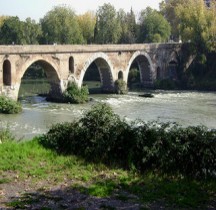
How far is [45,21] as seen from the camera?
6456 centimetres

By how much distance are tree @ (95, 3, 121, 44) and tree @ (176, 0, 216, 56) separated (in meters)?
10.5

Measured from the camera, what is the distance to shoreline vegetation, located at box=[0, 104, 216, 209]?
11234 millimetres

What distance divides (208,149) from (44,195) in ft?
16.0

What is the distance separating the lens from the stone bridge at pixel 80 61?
35.2 m

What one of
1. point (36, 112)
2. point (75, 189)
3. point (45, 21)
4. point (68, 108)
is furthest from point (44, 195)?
point (45, 21)

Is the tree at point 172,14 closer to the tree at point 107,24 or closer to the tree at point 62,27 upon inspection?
the tree at point 107,24

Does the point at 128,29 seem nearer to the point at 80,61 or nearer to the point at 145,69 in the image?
the point at 145,69

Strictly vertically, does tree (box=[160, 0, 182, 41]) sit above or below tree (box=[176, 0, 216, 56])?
above

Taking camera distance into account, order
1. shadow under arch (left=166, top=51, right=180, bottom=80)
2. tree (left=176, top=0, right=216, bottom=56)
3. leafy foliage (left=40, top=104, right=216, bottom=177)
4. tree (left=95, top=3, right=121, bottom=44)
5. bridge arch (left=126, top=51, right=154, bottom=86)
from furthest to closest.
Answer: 1. tree (left=95, top=3, right=121, bottom=44)
2. shadow under arch (left=166, top=51, right=180, bottom=80)
3. tree (left=176, top=0, right=216, bottom=56)
4. bridge arch (left=126, top=51, right=154, bottom=86)
5. leafy foliage (left=40, top=104, right=216, bottom=177)

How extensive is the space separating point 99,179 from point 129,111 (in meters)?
22.9

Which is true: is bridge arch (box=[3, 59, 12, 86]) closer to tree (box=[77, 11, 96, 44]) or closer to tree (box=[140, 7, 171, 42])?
tree (box=[77, 11, 96, 44])

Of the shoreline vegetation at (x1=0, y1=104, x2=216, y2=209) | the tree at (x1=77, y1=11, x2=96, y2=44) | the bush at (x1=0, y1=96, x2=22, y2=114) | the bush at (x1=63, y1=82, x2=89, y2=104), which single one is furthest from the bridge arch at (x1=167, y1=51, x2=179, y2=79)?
the shoreline vegetation at (x1=0, y1=104, x2=216, y2=209)

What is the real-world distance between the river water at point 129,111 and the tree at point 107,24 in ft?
65.8

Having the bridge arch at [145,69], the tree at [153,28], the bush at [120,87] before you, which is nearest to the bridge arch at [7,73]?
the bush at [120,87]
